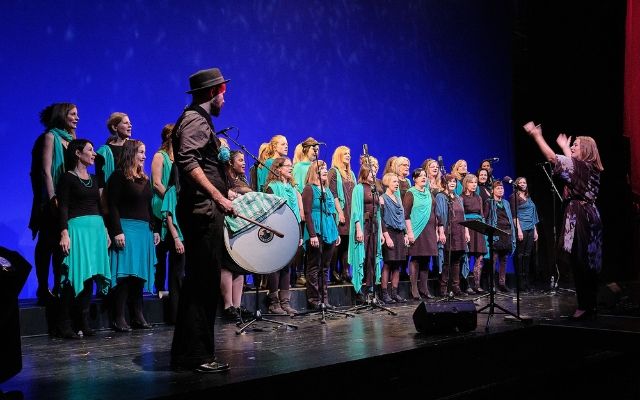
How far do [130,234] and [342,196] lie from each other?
3011 mm

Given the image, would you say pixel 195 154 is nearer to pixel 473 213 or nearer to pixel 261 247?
pixel 261 247

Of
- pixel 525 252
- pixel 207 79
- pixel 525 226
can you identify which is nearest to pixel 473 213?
pixel 525 226

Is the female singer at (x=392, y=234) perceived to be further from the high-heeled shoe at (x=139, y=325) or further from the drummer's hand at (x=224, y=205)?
the drummer's hand at (x=224, y=205)

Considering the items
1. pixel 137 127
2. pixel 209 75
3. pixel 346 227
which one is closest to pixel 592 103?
pixel 346 227

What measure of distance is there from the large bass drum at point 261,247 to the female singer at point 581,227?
8.34ft

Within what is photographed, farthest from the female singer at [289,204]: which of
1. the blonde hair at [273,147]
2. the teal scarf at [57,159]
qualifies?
the teal scarf at [57,159]

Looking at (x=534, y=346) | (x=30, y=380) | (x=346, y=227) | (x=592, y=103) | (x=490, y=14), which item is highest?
(x=490, y=14)

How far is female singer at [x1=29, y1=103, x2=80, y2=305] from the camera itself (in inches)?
219

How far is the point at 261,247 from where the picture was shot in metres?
4.92

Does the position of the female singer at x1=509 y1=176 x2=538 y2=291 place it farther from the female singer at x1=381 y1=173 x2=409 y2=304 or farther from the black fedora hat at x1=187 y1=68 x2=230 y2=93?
the black fedora hat at x1=187 y1=68 x2=230 y2=93

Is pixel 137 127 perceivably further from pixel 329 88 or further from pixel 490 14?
pixel 490 14

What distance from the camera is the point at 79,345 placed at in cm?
498

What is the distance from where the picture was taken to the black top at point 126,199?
19.3 ft

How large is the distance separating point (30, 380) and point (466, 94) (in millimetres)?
10062
